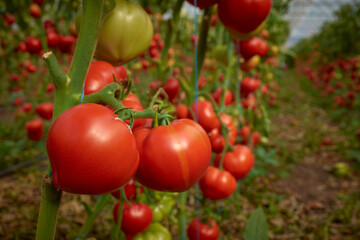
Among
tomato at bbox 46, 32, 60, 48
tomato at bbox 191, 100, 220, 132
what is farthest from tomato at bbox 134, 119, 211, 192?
tomato at bbox 46, 32, 60, 48

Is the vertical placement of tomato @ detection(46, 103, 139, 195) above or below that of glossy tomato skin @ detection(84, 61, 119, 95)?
below

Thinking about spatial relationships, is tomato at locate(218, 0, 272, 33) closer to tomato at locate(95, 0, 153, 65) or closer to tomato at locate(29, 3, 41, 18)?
tomato at locate(95, 0, 153, 65)

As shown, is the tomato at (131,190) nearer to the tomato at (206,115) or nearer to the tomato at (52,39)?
the tomato at (206,115)

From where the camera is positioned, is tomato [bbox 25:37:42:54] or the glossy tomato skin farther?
tomato [bbox 25:37:42:54]

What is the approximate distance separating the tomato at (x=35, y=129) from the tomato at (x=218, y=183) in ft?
5.17

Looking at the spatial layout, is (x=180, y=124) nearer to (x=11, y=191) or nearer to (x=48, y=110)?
(x=48, y=110)

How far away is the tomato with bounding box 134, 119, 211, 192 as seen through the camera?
44cm

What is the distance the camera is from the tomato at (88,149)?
0.37 m

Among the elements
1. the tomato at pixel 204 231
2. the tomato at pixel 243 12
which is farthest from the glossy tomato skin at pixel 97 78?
the tomato at pixel 204 231

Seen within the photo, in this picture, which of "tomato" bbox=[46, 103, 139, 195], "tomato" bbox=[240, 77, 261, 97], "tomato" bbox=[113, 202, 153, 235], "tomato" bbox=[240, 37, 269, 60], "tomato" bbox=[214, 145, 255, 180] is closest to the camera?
"tomato" bbox=[46, 103, 139, 195]

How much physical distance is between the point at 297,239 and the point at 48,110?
180 cm

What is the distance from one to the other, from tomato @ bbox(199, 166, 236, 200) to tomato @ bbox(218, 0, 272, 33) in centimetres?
48

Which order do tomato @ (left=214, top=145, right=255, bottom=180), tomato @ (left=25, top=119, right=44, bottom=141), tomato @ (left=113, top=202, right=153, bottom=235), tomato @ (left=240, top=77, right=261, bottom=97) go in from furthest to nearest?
tomato @ (left=25, top=119, right=44, bottom=141)
tomato @ (left=240, top=77, right=261, bottom=97)
tomato @ (left=214, top=145, right=255, bottom=180)
tomato @ (left=113, top=202, right=153, bottom=235)

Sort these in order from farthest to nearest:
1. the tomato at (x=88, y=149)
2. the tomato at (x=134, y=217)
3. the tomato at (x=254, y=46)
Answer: the tomato at (x=254, y=46) → the tomato at (x=134, y=217) → the tomato at (x=88, y=149)
